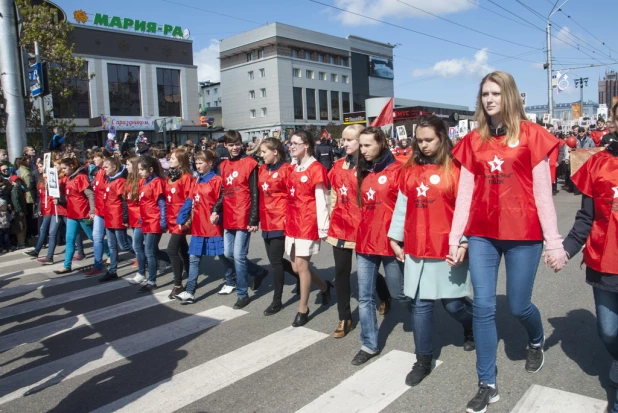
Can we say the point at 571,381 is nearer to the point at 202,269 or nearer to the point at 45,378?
the point at 45,378

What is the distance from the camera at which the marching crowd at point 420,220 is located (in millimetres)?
3199

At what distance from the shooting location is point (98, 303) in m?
6.63

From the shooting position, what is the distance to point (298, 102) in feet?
240

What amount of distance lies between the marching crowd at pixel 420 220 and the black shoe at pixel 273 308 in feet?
0.04

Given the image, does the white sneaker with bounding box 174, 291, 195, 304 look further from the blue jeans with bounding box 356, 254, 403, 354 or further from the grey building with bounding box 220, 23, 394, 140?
the grey building with bounding box 220, 23, 394, 140

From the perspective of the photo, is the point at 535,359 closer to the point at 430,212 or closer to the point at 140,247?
the point at 430,212

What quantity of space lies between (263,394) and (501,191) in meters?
2.20

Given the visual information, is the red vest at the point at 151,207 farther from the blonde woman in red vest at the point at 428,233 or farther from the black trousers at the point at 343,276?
the blonde woman in red vest at the point at 428,233

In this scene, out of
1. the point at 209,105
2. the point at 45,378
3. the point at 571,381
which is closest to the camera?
the point at 571,381

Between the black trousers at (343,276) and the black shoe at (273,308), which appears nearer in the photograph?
the black trousers at (343,276)

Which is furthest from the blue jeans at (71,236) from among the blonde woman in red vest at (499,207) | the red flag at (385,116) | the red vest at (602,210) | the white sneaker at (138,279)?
the red flag at (385,116)

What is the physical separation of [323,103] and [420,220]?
75.3 m

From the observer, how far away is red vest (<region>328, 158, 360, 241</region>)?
4.58m

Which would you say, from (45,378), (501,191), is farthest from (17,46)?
(501,191)
